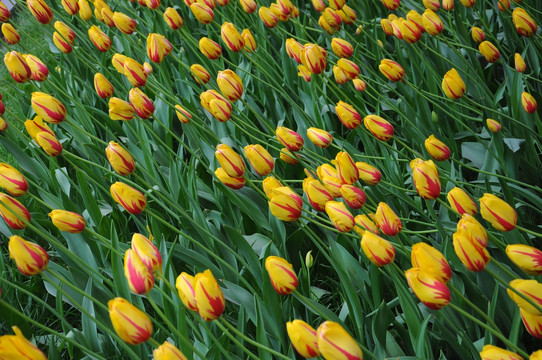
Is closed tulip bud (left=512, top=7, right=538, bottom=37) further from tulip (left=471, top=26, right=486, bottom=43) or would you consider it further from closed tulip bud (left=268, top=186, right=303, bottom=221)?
closed tulip bud (left=268, top=186, right=303, bottom=221)

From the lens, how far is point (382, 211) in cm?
133

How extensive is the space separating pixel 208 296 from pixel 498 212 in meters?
0.58

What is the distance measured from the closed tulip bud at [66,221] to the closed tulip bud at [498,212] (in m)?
0.93

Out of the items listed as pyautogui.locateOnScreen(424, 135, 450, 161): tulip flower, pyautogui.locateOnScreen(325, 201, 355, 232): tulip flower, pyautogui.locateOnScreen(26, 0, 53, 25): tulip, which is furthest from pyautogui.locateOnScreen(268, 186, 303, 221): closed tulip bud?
pyautogui.locateOnScreen(26, 0, 53, 25): tulip

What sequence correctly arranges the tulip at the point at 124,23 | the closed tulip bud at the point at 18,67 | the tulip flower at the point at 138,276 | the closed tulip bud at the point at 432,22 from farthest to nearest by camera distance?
the tulip at the point at 124,23, the closed tulip bud at the point at 432,22, the closed tulip bud at the point at 18,67, the tulip flower at the point at 138,276

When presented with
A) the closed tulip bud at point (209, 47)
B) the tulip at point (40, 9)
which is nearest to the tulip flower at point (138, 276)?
the closed tulip bud at point (209, 47)

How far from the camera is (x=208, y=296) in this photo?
1.08 metres

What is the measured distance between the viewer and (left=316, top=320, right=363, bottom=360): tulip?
0.94 meters

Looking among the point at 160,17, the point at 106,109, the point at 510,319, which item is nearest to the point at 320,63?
the point at 510,319

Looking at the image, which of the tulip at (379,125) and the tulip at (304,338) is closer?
the tulip at (304,338)

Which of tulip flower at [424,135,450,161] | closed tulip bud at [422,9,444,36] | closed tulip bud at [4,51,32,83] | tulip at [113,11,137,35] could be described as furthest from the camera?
tulip at [113,11,137,35]

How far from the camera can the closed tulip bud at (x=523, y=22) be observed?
2.09m

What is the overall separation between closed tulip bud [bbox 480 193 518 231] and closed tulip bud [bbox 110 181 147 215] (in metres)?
0.81

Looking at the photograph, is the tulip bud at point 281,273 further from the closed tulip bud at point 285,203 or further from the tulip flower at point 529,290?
the tulip flower at point 529,290
